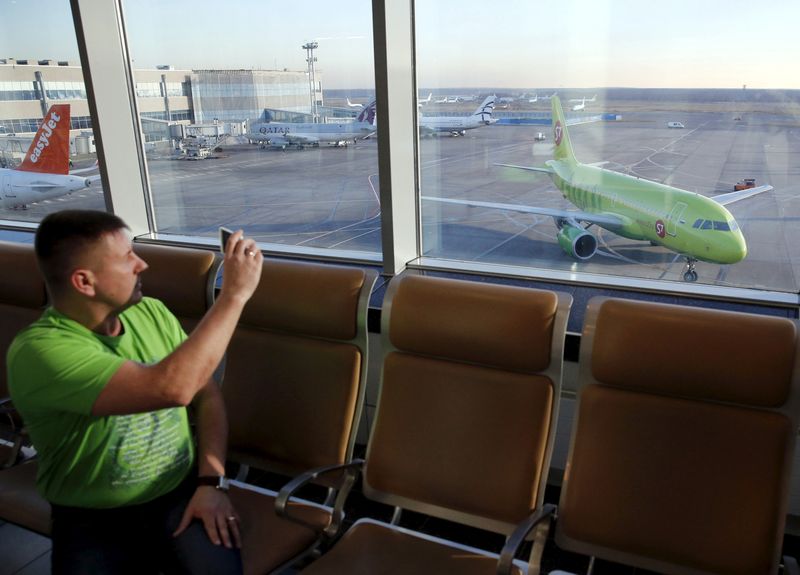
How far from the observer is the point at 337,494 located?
174 cm

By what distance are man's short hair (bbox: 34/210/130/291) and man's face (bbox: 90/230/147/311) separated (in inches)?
1.0

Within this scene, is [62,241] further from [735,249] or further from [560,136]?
[735,249]

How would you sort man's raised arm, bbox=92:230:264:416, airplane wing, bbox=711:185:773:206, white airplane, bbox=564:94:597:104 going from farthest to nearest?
white airplane, bbox=564:94:597:104, airplane wing, bbox=711:185:773:206, man's raised arm, bbox=92:230:264:416

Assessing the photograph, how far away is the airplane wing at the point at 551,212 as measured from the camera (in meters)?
3.02

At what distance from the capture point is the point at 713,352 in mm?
1403

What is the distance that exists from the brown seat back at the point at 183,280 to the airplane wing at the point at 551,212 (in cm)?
142

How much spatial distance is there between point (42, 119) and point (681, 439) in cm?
437

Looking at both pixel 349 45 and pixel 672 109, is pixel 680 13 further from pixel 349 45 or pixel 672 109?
pixel 349 45

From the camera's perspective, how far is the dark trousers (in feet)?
4.58

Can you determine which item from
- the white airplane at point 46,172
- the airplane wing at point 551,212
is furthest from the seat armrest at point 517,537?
the white airplane at point 46,172

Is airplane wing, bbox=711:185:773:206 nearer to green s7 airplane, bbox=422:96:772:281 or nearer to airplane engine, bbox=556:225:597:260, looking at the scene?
green s7 airplane, bbox=422:96:772:281

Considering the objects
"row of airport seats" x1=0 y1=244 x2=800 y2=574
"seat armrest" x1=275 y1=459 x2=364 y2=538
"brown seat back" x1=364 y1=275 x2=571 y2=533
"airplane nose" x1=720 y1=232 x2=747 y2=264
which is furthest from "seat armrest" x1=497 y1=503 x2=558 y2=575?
"airplane nose" x1=720 y1=232 x2=747 y2=264

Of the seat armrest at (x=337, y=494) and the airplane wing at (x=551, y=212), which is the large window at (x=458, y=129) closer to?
the airplane wing at (x=551, y=212)

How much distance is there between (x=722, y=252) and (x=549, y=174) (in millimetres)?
829
